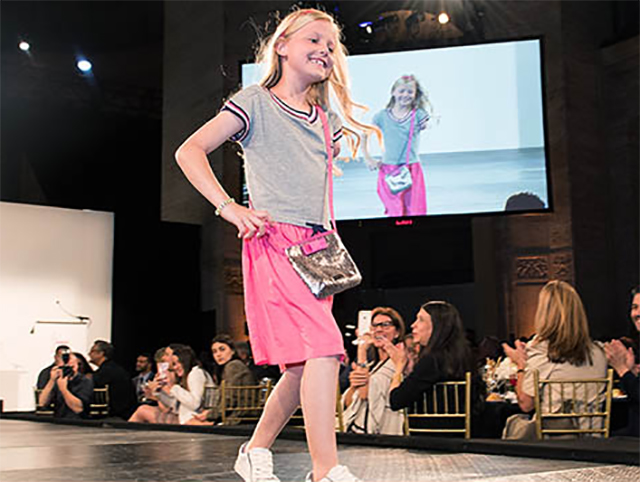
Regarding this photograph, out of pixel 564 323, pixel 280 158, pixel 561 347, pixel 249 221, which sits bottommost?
pixel 561 347

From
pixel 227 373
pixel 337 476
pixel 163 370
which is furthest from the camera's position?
pixel 227 373

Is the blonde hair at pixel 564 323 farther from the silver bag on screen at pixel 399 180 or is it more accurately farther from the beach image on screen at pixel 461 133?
the silver bag on screen at pixel 399 180

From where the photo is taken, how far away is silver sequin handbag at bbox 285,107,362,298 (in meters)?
1.92

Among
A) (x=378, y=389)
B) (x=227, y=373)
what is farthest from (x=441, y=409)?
(x=227, y=373)

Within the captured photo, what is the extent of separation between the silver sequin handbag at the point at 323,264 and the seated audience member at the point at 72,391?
17.8 ft

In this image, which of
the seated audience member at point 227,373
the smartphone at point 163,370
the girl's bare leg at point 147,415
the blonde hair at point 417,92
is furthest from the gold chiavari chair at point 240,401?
the blonde hair at point 417,92

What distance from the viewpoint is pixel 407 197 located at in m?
9.50

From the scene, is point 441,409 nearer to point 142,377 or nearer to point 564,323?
point 564,323

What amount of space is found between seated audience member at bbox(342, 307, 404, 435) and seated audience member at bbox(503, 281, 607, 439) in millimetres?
655

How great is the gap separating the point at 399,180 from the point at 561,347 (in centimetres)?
558

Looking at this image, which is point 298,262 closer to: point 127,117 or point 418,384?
point 418,384

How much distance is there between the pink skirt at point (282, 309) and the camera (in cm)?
190

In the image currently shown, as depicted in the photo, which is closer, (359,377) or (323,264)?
(323,264)

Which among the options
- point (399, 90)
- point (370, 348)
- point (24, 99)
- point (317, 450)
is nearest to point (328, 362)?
point (317, 450)
